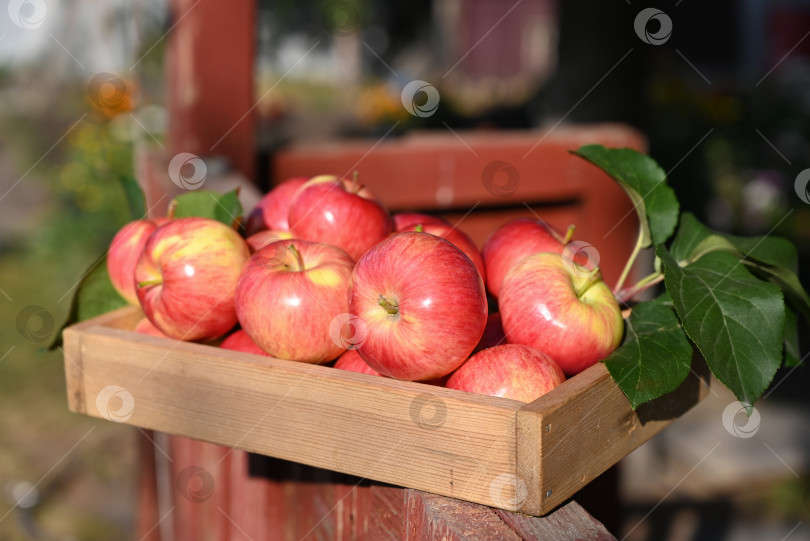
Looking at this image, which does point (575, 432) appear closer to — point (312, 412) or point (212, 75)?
point (312, 412)

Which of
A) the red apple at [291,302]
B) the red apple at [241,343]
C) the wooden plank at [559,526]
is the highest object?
the red apple at [291,302]

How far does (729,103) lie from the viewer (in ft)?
16.6

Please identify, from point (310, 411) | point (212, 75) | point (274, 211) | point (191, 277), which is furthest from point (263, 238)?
point (212, 75)

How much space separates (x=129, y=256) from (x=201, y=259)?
7.6 inches

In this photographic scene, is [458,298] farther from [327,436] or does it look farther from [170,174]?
[170,174]

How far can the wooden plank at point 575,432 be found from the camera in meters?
0.81

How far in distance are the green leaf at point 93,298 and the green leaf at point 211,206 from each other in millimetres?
145

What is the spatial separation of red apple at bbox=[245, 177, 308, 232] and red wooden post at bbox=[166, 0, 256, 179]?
2.47 feet

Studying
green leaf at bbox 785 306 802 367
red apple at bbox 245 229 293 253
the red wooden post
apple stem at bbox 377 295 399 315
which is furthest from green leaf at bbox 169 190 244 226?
green leaf at bbox 785 306 802 367

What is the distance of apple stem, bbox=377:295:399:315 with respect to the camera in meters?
0.97

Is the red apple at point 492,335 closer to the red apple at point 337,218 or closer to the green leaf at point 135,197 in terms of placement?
the red apple at point 337,218

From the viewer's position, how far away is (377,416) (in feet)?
2.93

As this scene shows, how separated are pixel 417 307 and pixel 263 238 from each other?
15.0 inches

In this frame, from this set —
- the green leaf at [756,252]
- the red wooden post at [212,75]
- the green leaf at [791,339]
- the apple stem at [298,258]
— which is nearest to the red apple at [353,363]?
the apple stem at [298,258]
